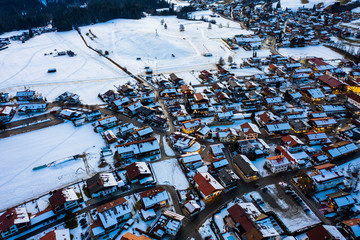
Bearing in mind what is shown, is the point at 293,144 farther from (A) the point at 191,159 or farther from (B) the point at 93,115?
(B) the point at 93,115

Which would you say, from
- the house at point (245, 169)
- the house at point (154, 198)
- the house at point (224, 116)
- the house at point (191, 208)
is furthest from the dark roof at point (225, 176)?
the house at point (224, 116)

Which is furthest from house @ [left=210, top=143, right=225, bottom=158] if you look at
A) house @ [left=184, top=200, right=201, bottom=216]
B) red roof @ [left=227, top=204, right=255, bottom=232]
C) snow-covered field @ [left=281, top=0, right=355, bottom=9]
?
snow-covered field @ [left=281, top=0, right=355, bottom=9]

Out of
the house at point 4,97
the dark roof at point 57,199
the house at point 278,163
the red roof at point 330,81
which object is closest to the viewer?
the dark roof at point 57,199

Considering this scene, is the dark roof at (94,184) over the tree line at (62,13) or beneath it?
beneath

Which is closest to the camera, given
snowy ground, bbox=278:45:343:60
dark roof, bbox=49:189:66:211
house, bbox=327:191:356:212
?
dark roof, bbox=49:189:66:211

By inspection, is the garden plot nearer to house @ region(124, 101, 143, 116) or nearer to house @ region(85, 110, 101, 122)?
house @ region(124, 101, 143, 116)

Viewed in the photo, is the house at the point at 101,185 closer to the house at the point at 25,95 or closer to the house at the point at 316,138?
the house at the point at 316,138
